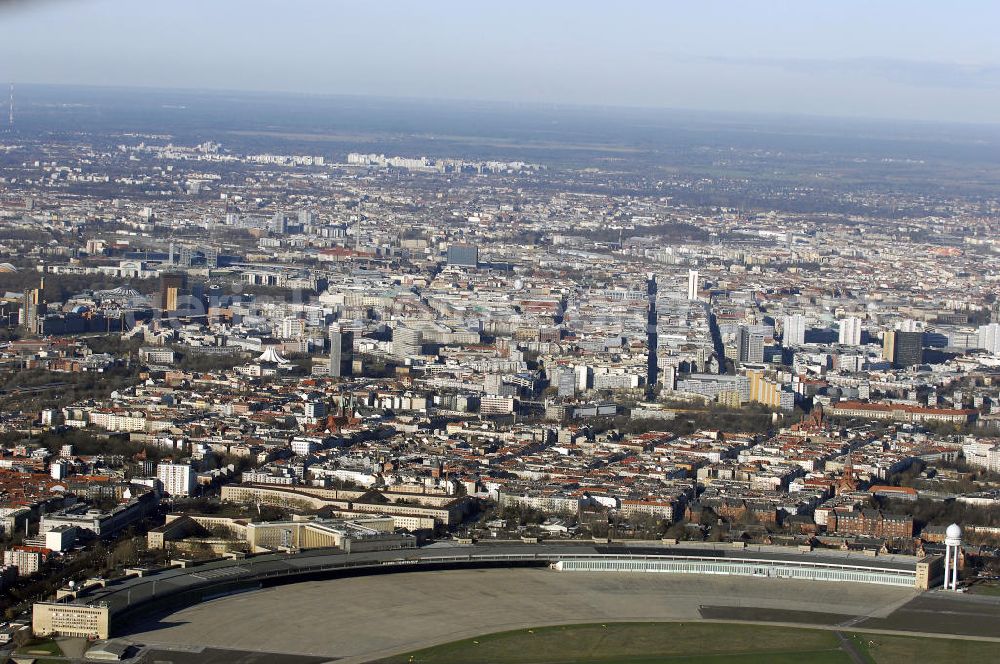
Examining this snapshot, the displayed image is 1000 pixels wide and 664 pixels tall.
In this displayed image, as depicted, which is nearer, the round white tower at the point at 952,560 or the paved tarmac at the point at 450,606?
the paved tarmac at the point at 450,606

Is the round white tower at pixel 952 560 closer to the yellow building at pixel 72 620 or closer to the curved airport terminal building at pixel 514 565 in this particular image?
the curved airport terminal building at pixel 514 565

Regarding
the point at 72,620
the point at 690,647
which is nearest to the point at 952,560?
the point at 690,647

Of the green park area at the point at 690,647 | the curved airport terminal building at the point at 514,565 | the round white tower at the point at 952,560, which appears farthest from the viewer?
the round white tower at the point at 952,560

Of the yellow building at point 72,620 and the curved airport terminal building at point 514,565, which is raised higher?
the yellow building at point 72,620

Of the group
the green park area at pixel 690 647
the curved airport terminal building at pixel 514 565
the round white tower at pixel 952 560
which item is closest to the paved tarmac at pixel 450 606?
the curved airport terminal building at pixel 514 565

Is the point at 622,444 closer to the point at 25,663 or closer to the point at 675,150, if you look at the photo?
the point at 25,663

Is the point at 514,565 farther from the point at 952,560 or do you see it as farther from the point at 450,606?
the point at 952,560
